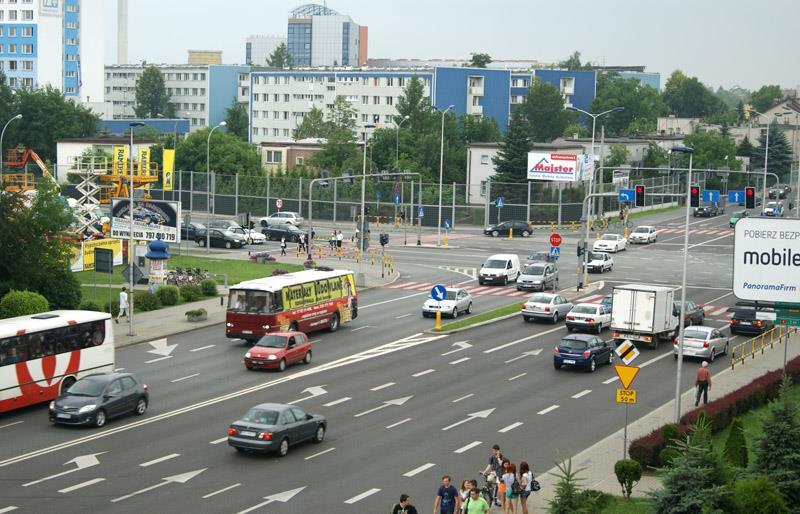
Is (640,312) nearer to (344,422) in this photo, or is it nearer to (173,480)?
(344,422)

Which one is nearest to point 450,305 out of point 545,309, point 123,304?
point 545,309

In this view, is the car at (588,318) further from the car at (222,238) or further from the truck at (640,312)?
the car at (222,238)

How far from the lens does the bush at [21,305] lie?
43.1 m

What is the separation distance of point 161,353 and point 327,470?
17.1m

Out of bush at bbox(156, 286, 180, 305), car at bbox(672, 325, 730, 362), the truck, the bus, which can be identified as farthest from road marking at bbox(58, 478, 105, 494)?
bush at bbox(156, 286, 180, 305)

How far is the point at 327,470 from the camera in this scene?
93.6ft

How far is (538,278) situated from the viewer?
6269 cm

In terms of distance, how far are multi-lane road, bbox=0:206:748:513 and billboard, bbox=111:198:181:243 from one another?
70.0 feet

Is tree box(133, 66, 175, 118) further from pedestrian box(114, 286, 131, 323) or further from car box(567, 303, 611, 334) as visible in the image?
car box(567, 303, 611, 334)

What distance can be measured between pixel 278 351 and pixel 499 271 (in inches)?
1039

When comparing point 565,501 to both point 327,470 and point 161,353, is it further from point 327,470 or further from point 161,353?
point 161,353

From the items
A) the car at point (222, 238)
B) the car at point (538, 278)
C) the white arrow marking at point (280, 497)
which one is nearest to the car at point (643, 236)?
the car at point (538, 278)

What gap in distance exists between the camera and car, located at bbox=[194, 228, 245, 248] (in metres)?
82.2

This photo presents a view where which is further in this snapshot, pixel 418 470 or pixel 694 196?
pixel 694 196
